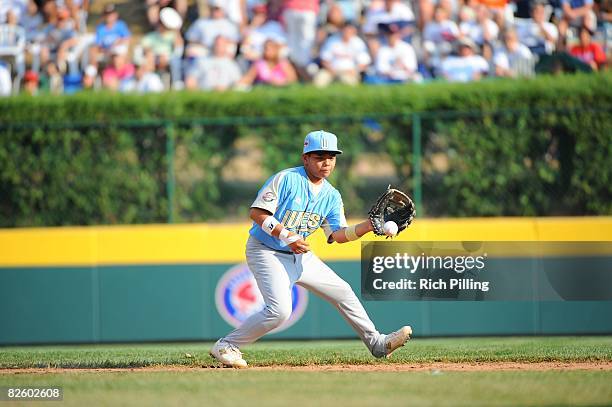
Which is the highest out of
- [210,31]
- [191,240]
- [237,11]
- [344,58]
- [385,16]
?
[237,11]

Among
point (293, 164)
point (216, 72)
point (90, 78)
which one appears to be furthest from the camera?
point (90, 78)

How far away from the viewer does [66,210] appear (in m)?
13.5

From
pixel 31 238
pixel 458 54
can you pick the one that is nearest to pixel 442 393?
pixel 31 238

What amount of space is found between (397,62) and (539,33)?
2383 millimetres

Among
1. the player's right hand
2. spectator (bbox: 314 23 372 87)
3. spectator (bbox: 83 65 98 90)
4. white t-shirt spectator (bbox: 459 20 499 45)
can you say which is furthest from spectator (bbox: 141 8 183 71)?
the player's right hand

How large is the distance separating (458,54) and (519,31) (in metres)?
1.17

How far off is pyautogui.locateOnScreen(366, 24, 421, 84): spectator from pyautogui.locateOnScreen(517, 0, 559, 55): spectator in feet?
6.05

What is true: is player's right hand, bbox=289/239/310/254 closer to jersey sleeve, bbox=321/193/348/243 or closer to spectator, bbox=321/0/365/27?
jersey sleeve, bbox=321/193/348/243

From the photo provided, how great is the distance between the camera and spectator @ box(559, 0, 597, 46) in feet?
51.3

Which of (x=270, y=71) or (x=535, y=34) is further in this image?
(x=535, y=34)

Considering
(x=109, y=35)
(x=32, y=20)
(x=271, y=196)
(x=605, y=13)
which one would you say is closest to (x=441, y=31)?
(x=605, y=13)

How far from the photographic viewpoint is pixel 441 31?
1573 cm

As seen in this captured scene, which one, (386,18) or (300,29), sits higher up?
(386,18)

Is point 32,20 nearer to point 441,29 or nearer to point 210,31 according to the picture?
point 210,31
